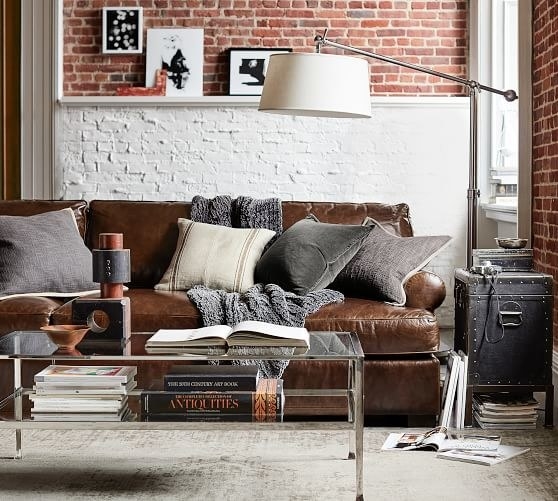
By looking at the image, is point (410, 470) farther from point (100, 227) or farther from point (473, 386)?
point (100, 227)

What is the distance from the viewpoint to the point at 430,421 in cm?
399

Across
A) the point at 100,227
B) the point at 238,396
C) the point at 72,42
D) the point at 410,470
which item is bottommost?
the point at 410,470

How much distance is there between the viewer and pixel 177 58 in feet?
22.6

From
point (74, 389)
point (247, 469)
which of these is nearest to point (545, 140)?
point (247, 469)

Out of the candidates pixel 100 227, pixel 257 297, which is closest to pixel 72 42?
pixel 100 227

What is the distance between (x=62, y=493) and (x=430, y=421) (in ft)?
5.32

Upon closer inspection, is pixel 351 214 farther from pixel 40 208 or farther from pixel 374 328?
pixel 40 208

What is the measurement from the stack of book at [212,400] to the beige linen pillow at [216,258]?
1.44 metres

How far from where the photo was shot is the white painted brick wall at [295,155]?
22.5ft

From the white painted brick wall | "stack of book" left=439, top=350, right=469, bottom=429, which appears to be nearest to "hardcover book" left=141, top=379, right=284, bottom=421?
"stack of book" left=439, top=350, right=469, bottom=429

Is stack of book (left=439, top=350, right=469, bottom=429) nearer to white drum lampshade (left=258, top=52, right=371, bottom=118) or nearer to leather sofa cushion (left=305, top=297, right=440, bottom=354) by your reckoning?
leather sofa cushion (left=305, top=297, right=440, bottom=354)

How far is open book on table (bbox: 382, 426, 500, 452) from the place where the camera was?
11.7 ft

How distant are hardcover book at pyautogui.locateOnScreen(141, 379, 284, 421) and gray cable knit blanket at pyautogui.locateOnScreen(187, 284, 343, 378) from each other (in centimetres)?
83

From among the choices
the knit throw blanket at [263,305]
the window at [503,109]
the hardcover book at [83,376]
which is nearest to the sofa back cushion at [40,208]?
the knit throw blanket at [263,305]
